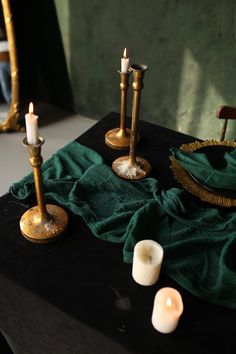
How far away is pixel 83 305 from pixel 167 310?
19cm

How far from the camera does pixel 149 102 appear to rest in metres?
2.40

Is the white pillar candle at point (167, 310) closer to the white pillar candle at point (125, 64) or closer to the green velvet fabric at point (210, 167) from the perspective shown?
the green velvet fabric at point (210, 167)

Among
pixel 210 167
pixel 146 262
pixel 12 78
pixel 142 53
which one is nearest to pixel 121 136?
pixel 210 167

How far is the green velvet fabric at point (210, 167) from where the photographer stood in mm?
1088

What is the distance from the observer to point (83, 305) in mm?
777

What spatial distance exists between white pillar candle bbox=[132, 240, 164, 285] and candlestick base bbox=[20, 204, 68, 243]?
0.75ft

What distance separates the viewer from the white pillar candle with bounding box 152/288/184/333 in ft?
2.33

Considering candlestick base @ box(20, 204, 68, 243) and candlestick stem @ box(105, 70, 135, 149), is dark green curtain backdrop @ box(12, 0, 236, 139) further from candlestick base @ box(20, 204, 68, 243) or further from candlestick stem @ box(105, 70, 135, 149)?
candlestick base @ box(20, 204, 68, 243)

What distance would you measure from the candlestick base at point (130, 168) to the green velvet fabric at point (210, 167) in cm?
12

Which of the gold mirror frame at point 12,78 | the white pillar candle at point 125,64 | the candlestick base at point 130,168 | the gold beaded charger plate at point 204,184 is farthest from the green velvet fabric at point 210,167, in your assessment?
the gold mirror frame at point 12,78

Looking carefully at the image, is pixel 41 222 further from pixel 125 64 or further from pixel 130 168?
pixel 125 64

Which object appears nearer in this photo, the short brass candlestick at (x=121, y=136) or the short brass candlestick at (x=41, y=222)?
the short brass candlestick at (x=41, y=222)

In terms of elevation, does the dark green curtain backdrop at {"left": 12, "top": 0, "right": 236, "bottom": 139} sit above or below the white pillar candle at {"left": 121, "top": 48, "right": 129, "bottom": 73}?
below

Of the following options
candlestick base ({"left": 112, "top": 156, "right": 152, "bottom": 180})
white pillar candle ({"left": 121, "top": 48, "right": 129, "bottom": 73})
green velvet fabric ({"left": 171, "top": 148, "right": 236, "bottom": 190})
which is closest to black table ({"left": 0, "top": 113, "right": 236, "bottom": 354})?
candlestick base ({"left": 112, "top": 156, "right": 152, "bottom": 180})
